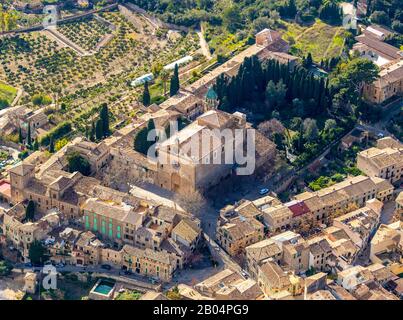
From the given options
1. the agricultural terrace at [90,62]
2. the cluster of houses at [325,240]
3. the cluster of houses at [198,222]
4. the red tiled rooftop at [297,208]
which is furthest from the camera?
the agricultural terrace at [90,62]

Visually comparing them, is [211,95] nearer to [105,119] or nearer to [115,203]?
[105,119]

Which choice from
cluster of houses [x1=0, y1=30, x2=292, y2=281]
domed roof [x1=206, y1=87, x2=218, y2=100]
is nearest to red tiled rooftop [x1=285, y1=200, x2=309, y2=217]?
cluster of houses [x1=0, y1=30, x2=292, y2=281]

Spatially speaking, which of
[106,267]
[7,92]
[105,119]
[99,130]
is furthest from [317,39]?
[106,267]

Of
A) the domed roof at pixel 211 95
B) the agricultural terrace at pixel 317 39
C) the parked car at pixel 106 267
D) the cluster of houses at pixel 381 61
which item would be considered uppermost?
the domed roof at pixel 211 95

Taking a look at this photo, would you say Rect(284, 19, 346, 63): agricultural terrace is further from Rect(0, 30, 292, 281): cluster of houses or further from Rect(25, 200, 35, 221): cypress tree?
Rect(25, 200, 35, 221): cypress tree

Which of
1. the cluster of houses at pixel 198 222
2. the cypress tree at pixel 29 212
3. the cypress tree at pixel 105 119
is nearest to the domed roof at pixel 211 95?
the cluster of houses at pixel 198 222

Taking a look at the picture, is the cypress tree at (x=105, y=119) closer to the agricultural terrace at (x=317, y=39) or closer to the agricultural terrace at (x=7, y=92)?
the agricultural terrace at (x=7, y=92)
